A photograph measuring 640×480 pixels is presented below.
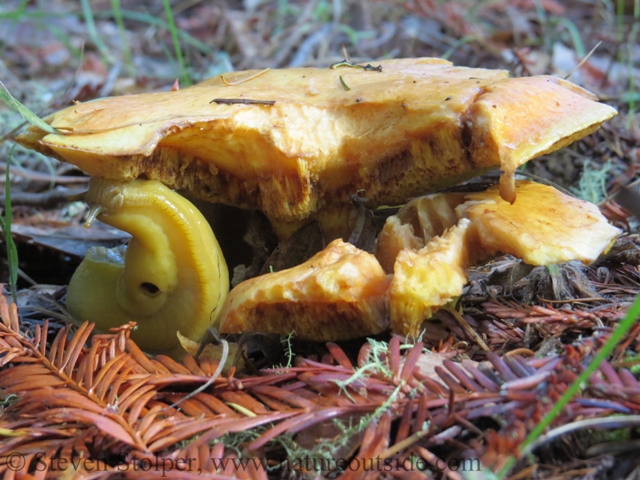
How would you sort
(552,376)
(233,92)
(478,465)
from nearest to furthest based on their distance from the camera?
(478,465)
(552,376)
(233,92)

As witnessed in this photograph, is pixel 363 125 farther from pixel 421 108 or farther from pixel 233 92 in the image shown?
pixel 233 92

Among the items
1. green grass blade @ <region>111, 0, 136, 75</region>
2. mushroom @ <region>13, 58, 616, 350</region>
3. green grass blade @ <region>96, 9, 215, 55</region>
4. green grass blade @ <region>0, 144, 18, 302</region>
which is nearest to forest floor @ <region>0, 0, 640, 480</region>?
green grass blade @ <region>0, 144, 18, 302</region>

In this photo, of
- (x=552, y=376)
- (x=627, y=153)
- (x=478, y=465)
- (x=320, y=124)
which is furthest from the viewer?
(x=627, y=153)

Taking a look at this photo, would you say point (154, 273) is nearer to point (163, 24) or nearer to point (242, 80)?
point (242, 80)

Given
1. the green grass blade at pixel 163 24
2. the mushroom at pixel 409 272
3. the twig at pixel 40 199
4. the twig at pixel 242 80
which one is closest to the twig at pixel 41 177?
the twig at pixel 40 199

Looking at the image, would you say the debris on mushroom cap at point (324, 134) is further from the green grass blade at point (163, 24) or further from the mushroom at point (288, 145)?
the green grass blade at point (163, 24)

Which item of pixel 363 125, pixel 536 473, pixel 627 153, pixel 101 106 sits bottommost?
pixel 627 153

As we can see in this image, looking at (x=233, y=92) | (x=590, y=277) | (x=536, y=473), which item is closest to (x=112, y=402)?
(x=536, y=473)
